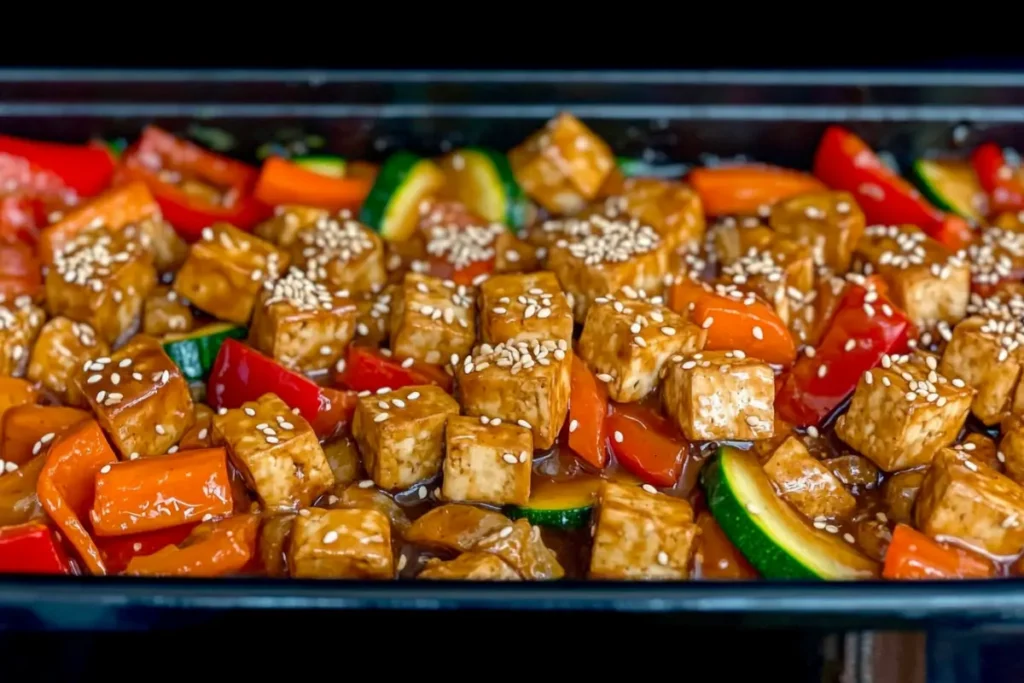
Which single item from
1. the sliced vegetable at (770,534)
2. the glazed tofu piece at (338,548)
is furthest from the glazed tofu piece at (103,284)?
the sliced vegetable at (770,534)

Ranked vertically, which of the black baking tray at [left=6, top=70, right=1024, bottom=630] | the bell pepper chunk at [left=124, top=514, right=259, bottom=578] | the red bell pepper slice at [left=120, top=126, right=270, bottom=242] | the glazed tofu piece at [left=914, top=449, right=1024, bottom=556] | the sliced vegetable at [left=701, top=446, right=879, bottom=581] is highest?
the black baking tray at [left=6, top=70, right=1024, bottom=630]

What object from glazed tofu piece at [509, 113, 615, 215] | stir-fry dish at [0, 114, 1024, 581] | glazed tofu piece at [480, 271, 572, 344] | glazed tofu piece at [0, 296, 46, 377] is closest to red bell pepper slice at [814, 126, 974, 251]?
stir-fry dish at [0, 114, 1024, 581]

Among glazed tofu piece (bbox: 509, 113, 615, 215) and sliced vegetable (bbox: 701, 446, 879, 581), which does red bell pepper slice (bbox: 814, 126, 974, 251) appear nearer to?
glazed tofu piece (bbox: 509, 113, 615, 215)

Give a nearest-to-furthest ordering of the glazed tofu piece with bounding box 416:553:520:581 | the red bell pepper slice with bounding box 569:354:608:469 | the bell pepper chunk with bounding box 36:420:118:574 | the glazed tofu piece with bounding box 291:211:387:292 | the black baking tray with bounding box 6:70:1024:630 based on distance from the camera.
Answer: the glazed tofu piece with bounding box 416:553:520:581 → the bell pepper chunk with bounding box 36:420:118:574 → the red bell pepper slice with bounding box 569:354:608:469 → the glazed tofu piece with bounding box 291:211:387:292 → the black baking tray with bounding box 6:70:1024:630

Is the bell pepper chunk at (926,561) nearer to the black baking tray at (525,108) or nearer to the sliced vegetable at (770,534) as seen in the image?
the sliced vegetable at (770,534)

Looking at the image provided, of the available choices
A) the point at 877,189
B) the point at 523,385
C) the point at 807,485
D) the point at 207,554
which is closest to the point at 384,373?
the point at 523,385

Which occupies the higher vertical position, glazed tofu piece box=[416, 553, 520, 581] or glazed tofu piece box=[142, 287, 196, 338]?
glazed tofu piece box=[142, 287, 196, 338]

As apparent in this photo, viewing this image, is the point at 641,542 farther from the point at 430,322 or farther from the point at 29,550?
the point at 29,550
